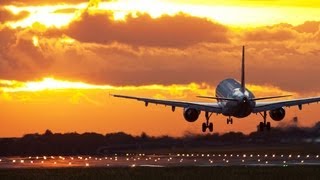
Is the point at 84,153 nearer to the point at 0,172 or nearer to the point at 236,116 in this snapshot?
the point at 236,116

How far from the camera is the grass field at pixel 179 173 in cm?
9369

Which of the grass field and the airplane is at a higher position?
the airplane

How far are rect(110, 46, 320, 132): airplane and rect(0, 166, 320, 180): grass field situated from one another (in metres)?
20.6

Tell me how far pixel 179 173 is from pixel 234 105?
1164 inches

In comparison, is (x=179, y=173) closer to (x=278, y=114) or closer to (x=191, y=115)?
(x=191, y=115)

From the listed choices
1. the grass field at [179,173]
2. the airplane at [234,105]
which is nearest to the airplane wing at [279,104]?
the airplane at [234,105]

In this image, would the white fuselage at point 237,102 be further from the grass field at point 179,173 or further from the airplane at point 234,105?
the grass field at point 179,173

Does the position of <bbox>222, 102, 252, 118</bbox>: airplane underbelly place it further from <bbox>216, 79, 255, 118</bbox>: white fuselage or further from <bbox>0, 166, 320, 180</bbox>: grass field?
<bbox>0, 166, 320, 180</bbox>: grass field

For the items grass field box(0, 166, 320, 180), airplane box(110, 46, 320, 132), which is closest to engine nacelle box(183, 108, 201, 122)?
airplane box(110, 46, 320, 132)

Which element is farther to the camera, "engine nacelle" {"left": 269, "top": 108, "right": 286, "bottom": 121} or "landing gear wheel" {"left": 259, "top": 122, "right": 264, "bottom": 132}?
"landing gear wheel" {"left": 259, "top": 122, "right": 264, "bottom": 132}

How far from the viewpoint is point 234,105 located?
417 feet

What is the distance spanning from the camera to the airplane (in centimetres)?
12675

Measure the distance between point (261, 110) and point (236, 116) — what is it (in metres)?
7.32

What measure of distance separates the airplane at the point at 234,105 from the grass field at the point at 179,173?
20649 mm
